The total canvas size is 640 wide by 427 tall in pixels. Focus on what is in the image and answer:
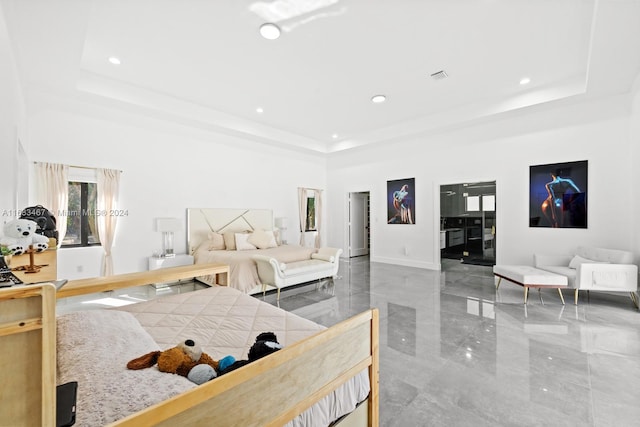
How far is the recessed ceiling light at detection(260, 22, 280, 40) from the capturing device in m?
2.80

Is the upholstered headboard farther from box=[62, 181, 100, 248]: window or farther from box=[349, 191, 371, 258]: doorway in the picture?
box=[349, 191, 371, 258]: doorway

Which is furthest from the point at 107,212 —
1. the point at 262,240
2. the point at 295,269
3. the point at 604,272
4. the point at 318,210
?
the point at 604,272

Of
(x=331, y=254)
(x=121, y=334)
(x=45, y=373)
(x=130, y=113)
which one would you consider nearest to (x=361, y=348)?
(x=45, y=373)

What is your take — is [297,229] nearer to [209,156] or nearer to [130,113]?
[209,156]

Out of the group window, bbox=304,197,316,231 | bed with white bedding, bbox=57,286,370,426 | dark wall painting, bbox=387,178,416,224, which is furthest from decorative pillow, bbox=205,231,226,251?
dark wall painting, bbox=387,178,416,224

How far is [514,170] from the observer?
5.05m

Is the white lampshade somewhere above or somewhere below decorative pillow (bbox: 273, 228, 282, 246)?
above

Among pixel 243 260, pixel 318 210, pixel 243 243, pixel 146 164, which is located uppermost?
pixel 146 164

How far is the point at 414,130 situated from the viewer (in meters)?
5.64

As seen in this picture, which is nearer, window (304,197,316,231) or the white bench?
the white bench

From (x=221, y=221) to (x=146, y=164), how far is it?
1758 millimetres

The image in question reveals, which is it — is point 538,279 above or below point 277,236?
below

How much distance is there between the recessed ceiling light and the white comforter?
2988mm

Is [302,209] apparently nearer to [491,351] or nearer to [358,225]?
[358,225]
